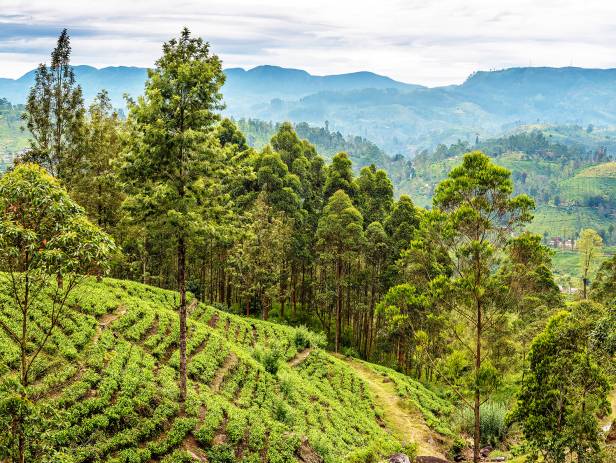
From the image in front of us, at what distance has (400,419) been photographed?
31516mm

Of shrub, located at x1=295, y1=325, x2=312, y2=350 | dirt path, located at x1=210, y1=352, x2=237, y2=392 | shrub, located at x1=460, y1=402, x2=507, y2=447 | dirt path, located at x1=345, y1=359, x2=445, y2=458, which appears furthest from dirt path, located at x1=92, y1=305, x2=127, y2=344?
shrub, located at x1=460, y1=402, x2=507, y2=447

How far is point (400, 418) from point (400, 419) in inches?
5.6

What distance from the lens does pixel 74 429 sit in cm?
1611

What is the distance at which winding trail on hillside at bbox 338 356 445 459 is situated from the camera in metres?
Result: 28.7

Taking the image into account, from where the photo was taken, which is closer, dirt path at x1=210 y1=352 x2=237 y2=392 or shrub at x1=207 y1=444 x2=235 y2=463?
shrub at x1=207 y1=444 x2=235 y2=463

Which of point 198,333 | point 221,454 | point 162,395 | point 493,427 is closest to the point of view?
point 221,454

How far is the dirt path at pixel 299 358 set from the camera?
3347cm

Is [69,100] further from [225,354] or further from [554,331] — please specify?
[554,331]

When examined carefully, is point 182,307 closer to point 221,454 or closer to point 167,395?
point 167,395

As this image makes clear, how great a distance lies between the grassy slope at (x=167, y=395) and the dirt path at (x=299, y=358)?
1.12 metres

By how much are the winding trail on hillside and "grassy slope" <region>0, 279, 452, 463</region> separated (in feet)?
3.26

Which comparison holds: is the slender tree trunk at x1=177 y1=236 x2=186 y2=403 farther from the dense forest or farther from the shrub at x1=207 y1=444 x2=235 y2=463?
the shrub at x1=207 y1=444 x2=235 y2=463

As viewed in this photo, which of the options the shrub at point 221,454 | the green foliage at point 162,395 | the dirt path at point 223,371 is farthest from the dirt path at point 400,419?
the shrub at point 221,454

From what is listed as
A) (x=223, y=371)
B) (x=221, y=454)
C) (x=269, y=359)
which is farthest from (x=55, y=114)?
(x=221, y=454)
